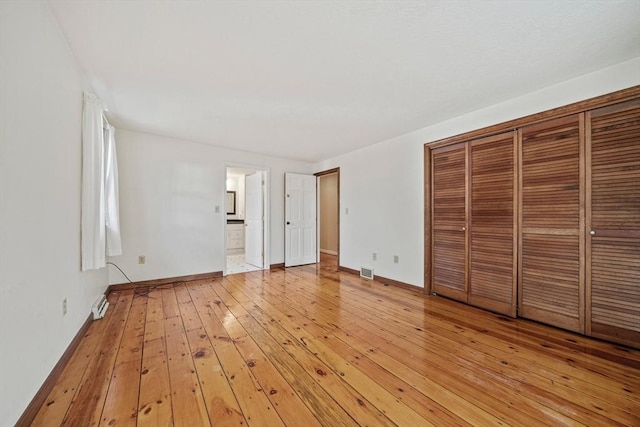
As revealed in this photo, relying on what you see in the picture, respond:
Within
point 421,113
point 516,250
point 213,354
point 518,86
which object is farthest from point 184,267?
point 518,86

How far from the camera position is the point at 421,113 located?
3.10 meters

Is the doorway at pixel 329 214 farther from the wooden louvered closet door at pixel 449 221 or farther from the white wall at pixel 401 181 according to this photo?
the wooden louvered closet door at pixel 449 221

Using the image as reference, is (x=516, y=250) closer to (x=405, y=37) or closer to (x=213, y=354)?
(x=405, y=37)

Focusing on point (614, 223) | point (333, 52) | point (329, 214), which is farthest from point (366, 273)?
point (333, 52)

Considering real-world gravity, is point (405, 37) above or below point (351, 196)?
above

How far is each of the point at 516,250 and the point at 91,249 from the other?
4.24 metres

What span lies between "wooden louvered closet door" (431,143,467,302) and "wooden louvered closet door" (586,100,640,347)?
1097mm

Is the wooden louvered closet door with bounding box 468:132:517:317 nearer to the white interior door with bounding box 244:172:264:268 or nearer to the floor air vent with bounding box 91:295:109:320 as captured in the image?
the white interior door with bounding box 244:172:264:268

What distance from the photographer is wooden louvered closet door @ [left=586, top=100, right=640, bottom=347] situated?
6.73 ft

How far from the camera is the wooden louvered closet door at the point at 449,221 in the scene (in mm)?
3174

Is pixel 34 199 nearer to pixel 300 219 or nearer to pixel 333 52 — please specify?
pixel 333 52

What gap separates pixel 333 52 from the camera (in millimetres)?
1938

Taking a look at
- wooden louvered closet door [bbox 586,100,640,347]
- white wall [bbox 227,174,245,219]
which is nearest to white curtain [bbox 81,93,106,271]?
wooden louvered closet door [bbox 586,100,640,347]

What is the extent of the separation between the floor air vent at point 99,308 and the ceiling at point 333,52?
226 centimetres
